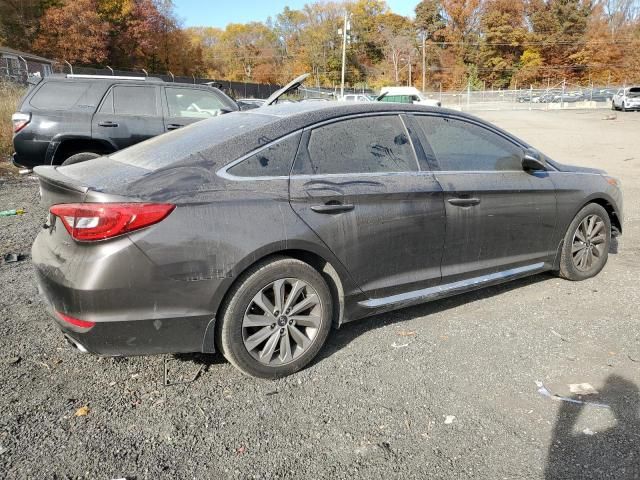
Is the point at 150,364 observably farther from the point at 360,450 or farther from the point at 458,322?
the point at 458,322

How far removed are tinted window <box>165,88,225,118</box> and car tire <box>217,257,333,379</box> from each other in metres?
6.02

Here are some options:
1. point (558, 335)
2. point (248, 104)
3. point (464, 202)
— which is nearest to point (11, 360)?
point (464, 202)

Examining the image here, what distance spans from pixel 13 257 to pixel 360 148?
148 inches

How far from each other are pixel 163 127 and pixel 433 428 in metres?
7.00

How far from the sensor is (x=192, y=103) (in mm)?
8648

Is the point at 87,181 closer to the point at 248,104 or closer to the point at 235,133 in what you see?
the point at 235,133

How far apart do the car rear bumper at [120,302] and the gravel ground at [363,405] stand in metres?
0.37

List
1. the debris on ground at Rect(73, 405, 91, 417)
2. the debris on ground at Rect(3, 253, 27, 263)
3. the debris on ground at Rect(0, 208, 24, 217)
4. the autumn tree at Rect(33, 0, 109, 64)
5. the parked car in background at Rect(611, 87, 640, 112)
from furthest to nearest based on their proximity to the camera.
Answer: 1. the autumn tree at Rect(33, 0, 109, 64)
2. the parked car in background at Rect(611, 87, 640, 112)
3. the debris on ground at Rect(0, 208, 24, 217)
4. the debris on ground at Rect(3, 253, 27, 263)
5. the debris on ground at Rect(73, 405, 91, 417)

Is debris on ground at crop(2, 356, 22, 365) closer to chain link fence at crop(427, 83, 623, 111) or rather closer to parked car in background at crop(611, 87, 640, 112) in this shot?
parked car in background at crop(611, 87, 640, 112)

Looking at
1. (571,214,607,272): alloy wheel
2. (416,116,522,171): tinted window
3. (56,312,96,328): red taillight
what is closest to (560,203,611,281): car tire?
(571,214,607,272): alloy wheel

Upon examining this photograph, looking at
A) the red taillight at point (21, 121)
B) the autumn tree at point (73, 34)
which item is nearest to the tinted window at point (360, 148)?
the red taillight at point (21, 121)

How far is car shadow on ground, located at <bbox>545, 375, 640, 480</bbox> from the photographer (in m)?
2.42

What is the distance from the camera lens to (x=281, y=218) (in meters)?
3.06

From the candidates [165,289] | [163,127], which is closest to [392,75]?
[163,127]
